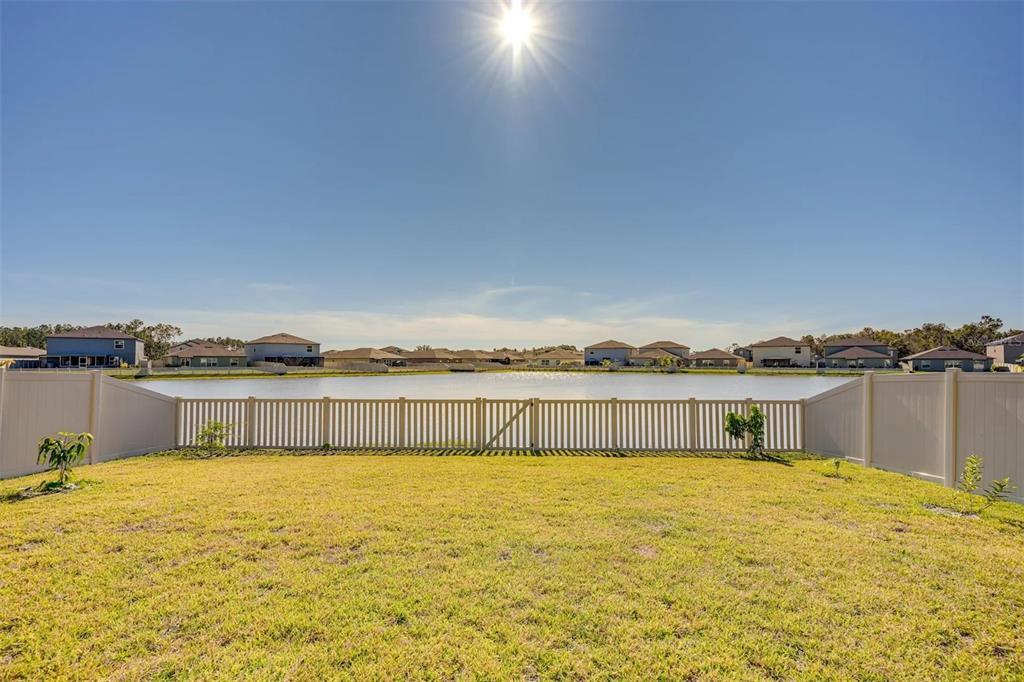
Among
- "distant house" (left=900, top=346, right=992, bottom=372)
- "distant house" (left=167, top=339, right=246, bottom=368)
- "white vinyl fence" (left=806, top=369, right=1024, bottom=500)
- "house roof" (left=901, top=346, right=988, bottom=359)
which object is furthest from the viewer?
"distant house" (left=167, top=339, right=246, bottom=368)

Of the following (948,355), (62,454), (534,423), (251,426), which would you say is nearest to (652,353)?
(948,355)

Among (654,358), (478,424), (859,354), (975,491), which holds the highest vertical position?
(859,354)

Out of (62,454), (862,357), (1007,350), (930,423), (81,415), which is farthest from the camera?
(862,357)

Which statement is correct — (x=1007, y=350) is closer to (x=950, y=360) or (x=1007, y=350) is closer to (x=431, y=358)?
(x=950, y=360)

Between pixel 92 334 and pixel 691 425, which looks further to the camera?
pixel 92 334

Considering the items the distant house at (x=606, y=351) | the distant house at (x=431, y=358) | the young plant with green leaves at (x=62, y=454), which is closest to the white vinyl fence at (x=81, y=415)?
the young plant with green leaves at (x=62, y=454)

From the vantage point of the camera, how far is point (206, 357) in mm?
52469

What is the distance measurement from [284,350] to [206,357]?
876cm

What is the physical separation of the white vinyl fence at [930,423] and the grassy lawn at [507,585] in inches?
25.8

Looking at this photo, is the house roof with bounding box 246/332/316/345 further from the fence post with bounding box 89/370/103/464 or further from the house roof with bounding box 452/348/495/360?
the fence post with bounding box 89/370/103/464

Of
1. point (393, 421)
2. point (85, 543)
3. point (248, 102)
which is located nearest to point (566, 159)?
point (248, 102)

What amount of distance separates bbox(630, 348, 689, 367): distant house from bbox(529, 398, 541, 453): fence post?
52.3 metres

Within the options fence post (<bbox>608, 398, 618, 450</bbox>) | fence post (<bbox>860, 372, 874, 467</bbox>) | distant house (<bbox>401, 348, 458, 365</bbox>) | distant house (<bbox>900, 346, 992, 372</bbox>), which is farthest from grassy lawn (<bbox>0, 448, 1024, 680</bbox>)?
distant house (<bbox>401, 348, 458, 365</bbox>)

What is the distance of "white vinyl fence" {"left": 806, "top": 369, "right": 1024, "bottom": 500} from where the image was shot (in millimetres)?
4730
